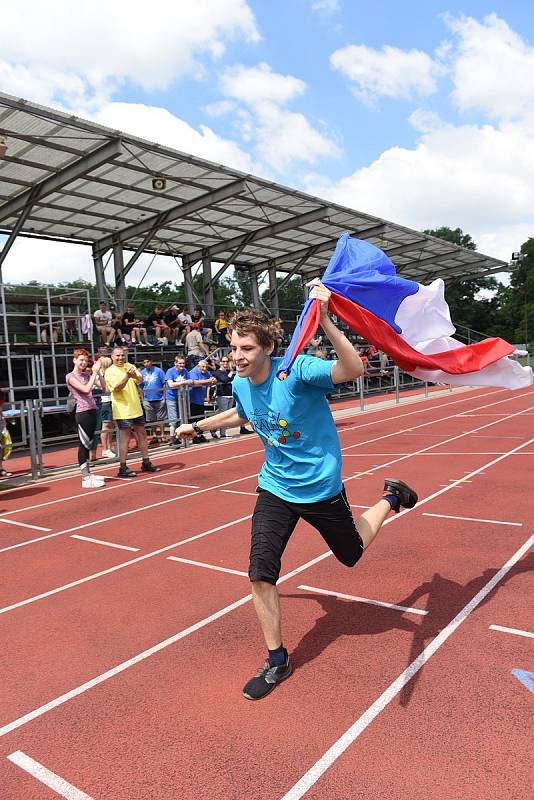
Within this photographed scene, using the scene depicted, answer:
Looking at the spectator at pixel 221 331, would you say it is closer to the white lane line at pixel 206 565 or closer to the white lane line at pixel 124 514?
the white lane line at pixel 124 514

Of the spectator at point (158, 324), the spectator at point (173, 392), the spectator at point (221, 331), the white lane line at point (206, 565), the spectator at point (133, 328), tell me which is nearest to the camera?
the white lane line at point (206, 565)

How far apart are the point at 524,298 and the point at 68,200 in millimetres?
59895

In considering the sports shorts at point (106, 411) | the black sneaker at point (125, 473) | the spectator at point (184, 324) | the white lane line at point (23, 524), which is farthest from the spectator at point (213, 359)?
the white lane line at point (23, 524)

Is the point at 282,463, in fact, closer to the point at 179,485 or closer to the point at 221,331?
the point at 179,485

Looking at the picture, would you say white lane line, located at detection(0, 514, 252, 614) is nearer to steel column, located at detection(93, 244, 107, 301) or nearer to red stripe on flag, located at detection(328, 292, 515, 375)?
red stripe on flag, located at detection(328, 292, 515, 375)

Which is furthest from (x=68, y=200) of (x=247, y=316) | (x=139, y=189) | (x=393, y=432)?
(x=247, y=316)

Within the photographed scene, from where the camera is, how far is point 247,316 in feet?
11.3

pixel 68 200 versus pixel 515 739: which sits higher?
pixel 68 200

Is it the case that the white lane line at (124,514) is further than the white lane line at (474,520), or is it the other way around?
the white lane line at (124,514)

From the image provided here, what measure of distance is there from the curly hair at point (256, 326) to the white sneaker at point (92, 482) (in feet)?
20.9

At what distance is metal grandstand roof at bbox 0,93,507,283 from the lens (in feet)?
50.3

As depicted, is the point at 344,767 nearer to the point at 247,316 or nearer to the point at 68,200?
the point at 247,316

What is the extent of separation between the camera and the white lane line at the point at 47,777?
8.34 feet

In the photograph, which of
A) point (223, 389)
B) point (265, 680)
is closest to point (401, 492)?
point (265, 680)
